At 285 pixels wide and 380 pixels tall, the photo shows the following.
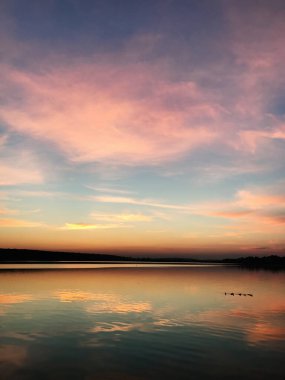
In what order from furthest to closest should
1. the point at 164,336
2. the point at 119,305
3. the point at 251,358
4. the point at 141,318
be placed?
the point at 119,305 < the point at 141,318 < the point at 164,336 < the point at 251,358

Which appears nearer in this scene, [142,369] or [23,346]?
[142,369]

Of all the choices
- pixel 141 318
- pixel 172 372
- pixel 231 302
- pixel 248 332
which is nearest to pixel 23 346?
pixel 172 372

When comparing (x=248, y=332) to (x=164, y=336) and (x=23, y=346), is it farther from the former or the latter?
(x=23, y=346)

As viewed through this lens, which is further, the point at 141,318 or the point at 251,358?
the point at 141,318

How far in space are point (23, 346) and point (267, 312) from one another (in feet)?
68.3

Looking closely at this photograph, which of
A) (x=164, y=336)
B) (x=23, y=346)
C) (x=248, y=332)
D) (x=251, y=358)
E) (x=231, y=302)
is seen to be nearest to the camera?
(x=251, y=358)

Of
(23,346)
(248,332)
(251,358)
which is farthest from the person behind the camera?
(248,332)

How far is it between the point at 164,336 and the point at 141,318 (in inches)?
238

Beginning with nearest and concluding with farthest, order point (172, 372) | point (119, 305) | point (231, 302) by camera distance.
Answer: point (172, 372) < point (119, 305) < point (231, 302)

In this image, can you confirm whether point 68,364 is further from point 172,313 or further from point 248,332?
point 172,313

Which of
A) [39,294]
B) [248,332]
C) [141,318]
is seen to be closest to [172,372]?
[248,332]

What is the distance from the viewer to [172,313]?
98.6ft

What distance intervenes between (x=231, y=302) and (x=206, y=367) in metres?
22.0

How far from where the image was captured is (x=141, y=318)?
27.3m
